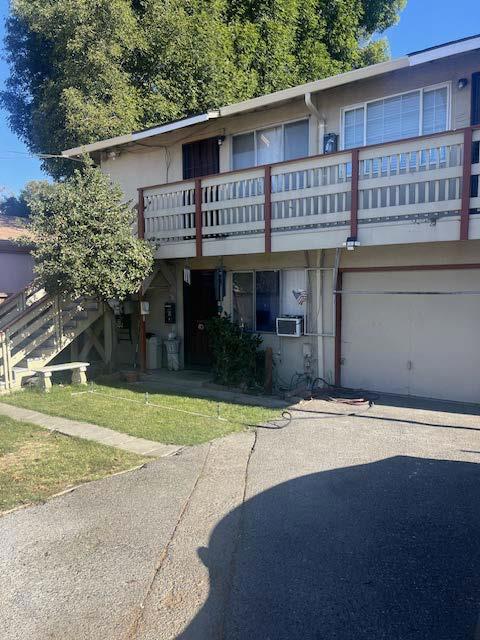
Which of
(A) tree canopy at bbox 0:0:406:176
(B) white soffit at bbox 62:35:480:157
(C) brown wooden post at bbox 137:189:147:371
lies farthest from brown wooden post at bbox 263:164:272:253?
(A) tree canopy at bbox 0:0:406:176

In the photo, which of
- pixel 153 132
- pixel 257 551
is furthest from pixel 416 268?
pixel 153 132

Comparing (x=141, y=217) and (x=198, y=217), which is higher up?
(x=141, y=217)

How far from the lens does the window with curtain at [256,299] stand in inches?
424

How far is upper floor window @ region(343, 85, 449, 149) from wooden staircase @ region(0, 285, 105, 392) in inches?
262

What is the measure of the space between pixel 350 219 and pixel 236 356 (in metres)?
3.55

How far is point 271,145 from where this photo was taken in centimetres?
1056

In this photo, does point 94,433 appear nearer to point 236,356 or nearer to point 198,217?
point 236,356

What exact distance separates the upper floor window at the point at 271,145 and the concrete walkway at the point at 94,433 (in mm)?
6513

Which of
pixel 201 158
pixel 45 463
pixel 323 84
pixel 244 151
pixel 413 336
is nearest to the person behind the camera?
pixel 45 463

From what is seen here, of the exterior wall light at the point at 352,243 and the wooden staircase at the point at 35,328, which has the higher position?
the exterior wall light at the point at 352,243

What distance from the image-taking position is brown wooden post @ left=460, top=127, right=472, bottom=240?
7020mm

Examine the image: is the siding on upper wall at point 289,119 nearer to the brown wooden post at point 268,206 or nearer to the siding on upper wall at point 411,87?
the siding on upper wall at point 411,87

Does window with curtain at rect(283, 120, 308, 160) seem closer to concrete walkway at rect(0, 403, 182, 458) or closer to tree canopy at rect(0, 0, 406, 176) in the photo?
concrete walkway at rect(0, 403, 182, 458)

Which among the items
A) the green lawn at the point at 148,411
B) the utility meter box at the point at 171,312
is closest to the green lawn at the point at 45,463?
the green lawn at the point at 148,411
